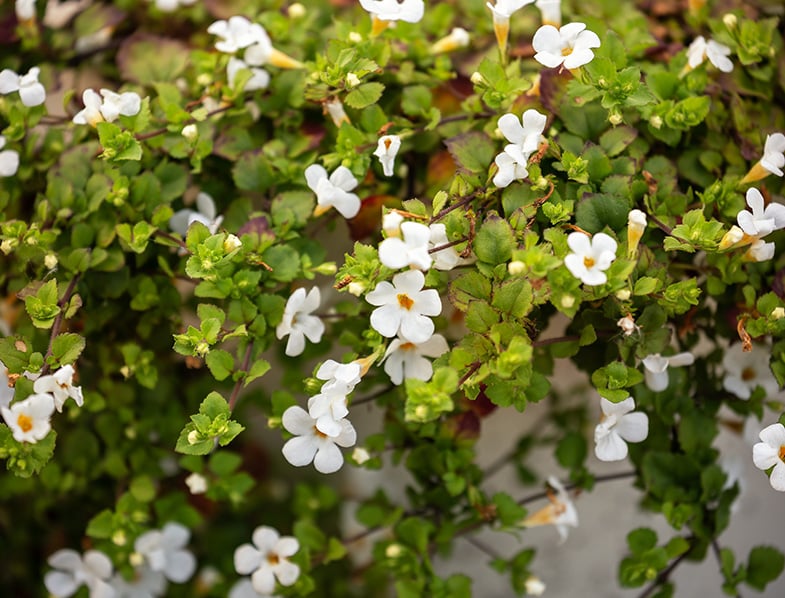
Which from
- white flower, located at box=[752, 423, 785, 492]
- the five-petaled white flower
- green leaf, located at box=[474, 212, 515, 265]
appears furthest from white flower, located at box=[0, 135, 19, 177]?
white flower, located at box=[752, 423, 785, 492]

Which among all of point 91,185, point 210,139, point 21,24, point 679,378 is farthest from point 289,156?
point 679,378

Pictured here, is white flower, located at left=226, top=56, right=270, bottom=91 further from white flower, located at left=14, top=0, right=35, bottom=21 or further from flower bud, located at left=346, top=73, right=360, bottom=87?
white flower, located at left=14, top=0, right=35, bottom=21

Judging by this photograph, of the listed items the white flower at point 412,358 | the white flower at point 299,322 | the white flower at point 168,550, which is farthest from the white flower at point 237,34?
the white flower at point 168,550

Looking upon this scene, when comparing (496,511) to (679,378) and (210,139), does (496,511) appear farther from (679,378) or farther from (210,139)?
(210,139)

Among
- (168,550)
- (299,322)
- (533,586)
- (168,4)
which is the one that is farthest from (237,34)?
(533,586)

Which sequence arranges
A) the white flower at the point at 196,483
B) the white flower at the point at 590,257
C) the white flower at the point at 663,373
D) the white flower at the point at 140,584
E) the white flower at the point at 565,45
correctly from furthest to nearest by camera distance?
the white flower at the point at 140,584 < the white flower at the point at 196,483 < the white flower at the point at 663,373 < the white flower at the point at 565,45 < the white flower at the point at 590,257

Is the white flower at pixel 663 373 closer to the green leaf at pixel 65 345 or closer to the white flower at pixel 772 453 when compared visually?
the white flower at pixel 772 453
